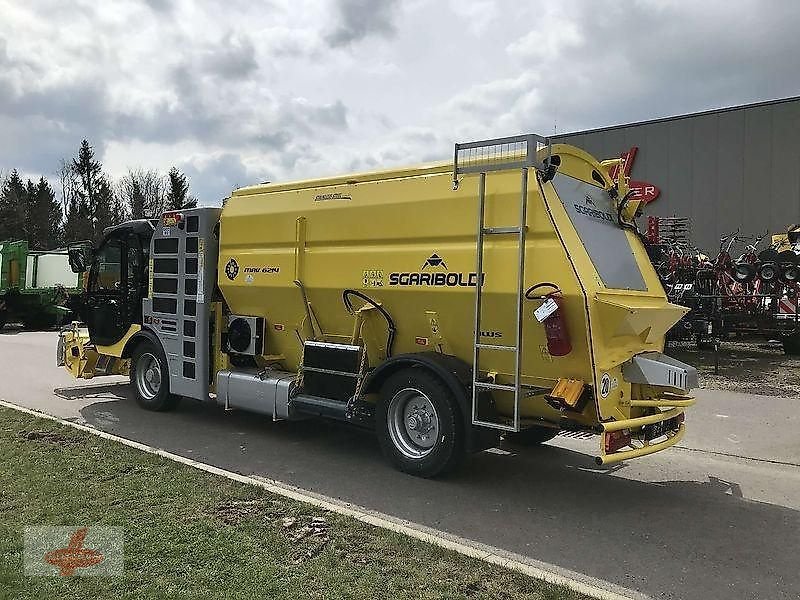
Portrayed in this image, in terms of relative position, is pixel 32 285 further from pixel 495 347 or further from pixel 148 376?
pixel 495 347

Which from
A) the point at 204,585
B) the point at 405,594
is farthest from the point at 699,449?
the point at 204,585

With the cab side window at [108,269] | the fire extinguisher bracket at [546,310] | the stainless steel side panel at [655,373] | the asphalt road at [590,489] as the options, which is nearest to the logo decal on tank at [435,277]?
the fire extinguisher bracket at [546,310]

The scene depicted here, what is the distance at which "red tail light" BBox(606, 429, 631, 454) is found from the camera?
19.0ft

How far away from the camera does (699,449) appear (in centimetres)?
838

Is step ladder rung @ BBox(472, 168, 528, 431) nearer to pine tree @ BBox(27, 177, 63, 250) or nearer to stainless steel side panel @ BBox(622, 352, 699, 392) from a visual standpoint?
stainless steel side panel @ BBox(622, 352, 699, 392)

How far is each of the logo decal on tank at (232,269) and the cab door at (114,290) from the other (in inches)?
77.7

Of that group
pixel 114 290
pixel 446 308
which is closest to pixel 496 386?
pixel 446 308

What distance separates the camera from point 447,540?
5109 millimetres

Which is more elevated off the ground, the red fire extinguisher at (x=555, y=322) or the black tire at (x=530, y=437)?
the red fire extinguisher at (x=555, y=322)

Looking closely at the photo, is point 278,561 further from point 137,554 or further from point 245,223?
point 245,223

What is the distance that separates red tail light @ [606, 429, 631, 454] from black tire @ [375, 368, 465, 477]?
4.17 ft

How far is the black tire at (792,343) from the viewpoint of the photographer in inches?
651

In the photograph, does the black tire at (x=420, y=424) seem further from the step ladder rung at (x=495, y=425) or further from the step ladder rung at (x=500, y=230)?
the step ladder rung at (x=500, y=230)

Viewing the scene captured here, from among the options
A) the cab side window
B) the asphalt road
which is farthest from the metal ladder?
the cab side window
